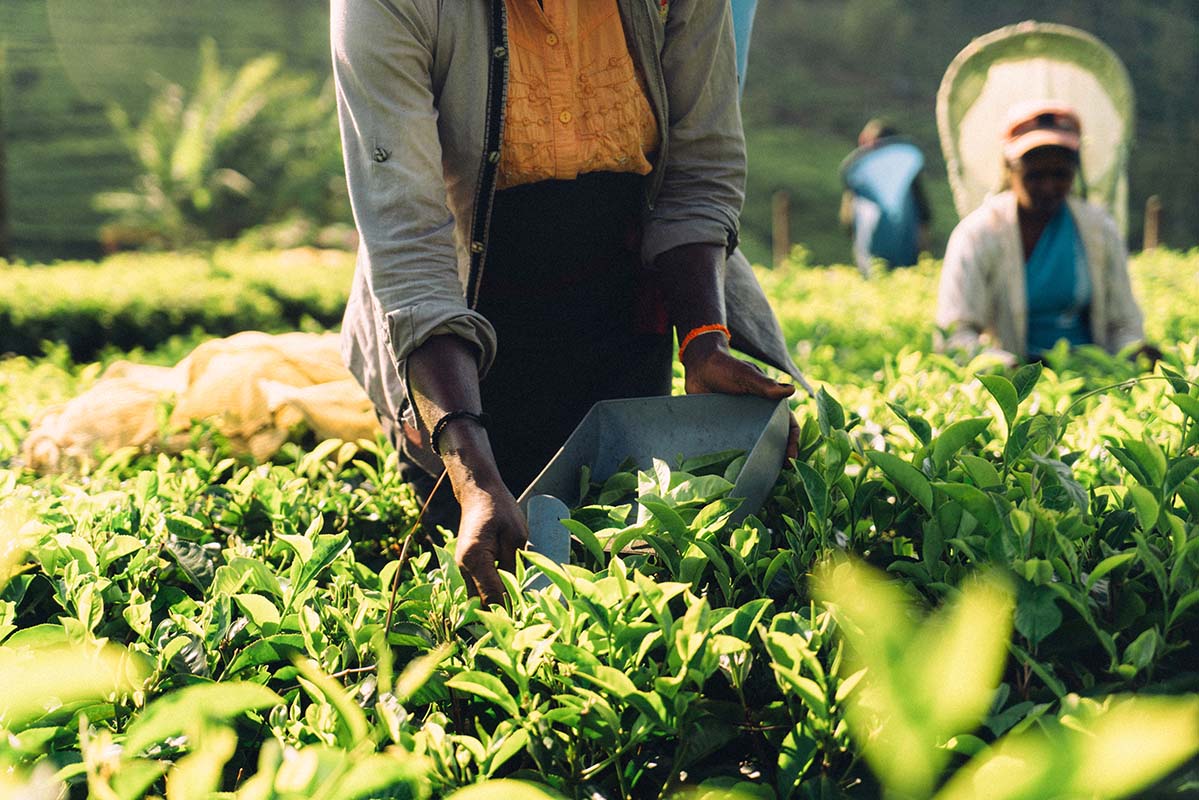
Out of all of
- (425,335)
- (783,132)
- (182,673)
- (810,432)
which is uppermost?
(783,132)

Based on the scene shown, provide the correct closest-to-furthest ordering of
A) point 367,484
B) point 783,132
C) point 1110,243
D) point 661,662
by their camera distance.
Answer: point 661,662 < point 367,484 < point 1110,243 < point 783,132

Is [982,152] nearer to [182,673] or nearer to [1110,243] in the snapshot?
[1110,243]

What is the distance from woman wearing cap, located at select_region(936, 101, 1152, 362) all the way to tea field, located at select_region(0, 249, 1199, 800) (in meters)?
2.32

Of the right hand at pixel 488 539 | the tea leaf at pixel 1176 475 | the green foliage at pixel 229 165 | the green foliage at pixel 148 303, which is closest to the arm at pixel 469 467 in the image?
the right hand at pixel 488 539

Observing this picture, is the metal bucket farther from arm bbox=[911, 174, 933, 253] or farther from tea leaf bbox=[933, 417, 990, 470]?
arm bbox=[911, 174, 933, 253]

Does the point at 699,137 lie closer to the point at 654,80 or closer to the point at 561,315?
the point at 654,80

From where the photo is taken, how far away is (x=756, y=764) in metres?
1.26

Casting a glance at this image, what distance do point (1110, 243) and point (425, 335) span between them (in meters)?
3.32

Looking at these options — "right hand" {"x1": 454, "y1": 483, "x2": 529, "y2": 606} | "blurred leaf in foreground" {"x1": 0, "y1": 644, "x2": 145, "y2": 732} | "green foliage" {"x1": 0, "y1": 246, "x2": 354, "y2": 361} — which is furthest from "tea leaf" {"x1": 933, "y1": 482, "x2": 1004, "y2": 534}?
"green foliage" {"x1": 0, "y1": 246, "x2": 354, "y2": 361}

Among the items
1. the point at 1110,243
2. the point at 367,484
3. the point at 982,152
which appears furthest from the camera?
the point at 982,152

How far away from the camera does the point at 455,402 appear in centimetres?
174

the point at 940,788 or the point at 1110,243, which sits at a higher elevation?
the point at 1110,243

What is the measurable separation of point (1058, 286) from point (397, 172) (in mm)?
3185

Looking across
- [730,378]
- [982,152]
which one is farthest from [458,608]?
[982,152]
